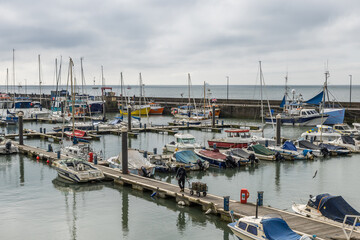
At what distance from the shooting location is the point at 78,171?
28656 mm

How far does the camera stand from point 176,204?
23.2m

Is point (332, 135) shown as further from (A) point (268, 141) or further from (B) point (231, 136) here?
(B) point (231, 136)

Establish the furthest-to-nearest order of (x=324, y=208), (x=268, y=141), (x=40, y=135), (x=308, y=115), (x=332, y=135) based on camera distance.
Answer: (x=308, y=115) < (x=40, y=135) < (x=332, y=135) < (x=268, y=141) < (x=324, y=208)

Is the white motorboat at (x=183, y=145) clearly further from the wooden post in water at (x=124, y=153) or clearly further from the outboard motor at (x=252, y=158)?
the wooden post in water at (x=124, y=153)

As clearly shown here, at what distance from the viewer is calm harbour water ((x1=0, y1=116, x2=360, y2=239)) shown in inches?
781

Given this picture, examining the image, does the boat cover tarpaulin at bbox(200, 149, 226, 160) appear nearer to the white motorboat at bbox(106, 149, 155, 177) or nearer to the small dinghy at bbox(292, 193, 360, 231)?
the white motorboat at bbox(106, 149, 155, 177)

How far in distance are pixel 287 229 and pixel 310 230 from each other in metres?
1.88

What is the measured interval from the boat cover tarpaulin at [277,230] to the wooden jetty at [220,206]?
4.57 ft

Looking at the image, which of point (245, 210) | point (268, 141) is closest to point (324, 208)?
point (245, 210)

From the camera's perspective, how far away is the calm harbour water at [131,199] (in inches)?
781

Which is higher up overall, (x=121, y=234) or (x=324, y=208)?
(x=324, y=208)

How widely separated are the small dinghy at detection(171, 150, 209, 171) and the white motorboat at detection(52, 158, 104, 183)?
6.60 meters

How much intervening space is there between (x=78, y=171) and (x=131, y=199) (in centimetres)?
555

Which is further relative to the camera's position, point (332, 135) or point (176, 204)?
point (332, 135)
